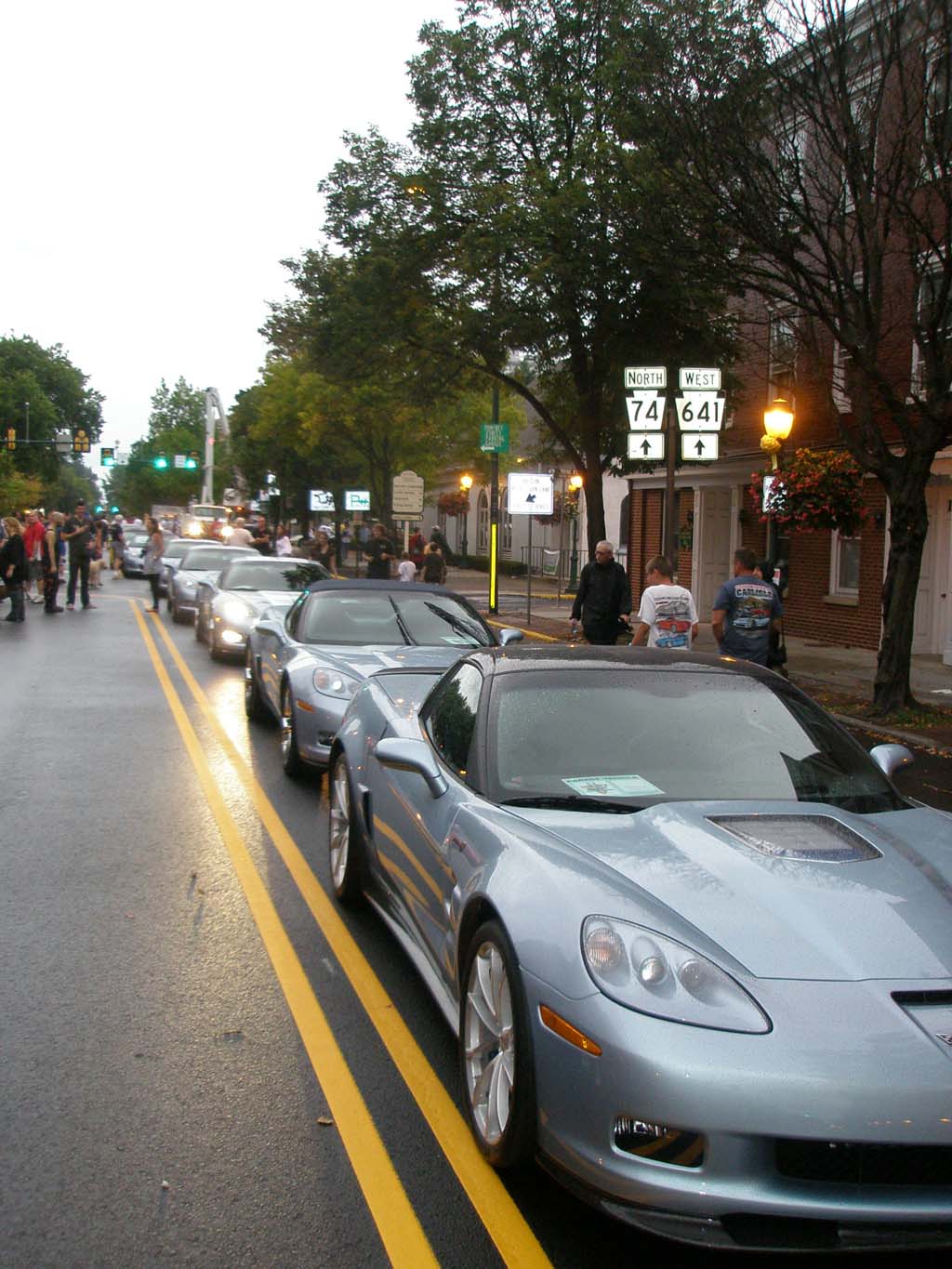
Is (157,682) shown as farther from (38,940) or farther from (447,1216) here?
(447,1216)

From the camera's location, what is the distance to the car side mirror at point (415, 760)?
4.38 m

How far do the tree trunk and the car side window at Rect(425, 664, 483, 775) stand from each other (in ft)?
31.5

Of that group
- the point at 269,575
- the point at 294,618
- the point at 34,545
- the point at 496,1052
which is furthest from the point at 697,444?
the point at 34,545

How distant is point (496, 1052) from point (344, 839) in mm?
2545

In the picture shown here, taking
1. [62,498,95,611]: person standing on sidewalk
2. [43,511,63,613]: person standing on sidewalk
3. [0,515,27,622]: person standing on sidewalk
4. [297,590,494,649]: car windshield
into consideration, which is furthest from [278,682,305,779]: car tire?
[62,498,95,611]: person standing on sidewalk

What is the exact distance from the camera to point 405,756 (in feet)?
14.8

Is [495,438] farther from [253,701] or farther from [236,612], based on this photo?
[253,701]

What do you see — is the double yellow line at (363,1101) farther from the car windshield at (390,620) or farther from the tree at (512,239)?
the tree at (512,239)

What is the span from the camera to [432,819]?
4.37 m

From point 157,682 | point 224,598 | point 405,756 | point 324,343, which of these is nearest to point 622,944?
point 405,756

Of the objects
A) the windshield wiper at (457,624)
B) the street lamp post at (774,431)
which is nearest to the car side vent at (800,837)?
the windshield wiper at (457,624)

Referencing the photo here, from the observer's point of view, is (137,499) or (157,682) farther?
(137,499)

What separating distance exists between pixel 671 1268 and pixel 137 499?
15105 cm

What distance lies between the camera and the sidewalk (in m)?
12.9
